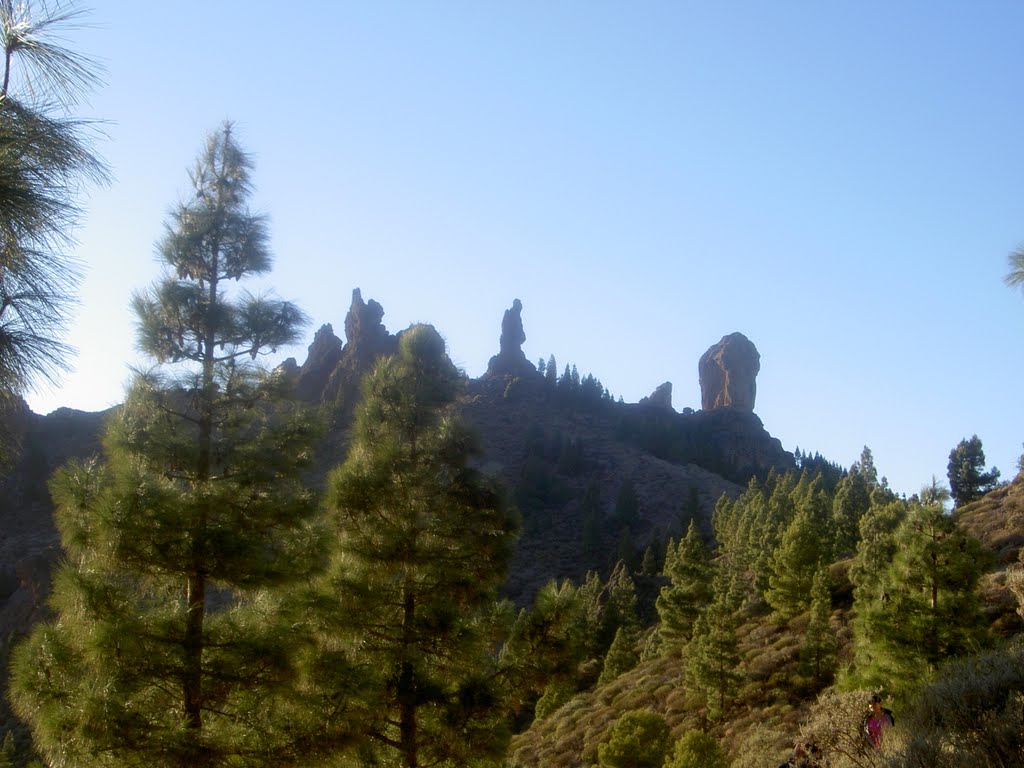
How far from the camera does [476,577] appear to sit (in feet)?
42.5

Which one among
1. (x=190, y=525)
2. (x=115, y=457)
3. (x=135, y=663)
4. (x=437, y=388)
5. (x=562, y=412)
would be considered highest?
(x=562, y=412)

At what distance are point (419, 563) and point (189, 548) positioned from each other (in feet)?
12.8

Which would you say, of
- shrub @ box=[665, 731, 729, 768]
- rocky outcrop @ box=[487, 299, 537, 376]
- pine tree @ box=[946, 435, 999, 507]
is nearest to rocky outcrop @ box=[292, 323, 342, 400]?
rocky outcrop @ box=[487, 299, 537, 376]

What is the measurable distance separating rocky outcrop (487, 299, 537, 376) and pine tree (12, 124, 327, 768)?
136 metres

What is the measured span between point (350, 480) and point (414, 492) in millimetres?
1022

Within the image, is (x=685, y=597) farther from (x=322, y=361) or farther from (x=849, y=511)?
(x=322, y=361)

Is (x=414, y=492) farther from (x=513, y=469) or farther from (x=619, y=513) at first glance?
(x=513, y=469)

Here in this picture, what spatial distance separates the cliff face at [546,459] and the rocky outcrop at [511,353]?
224 millimetres

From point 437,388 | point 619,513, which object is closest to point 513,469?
point 619,513

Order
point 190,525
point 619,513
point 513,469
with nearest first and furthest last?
1. point 190,525
2. point 619,513
3. point 513,469

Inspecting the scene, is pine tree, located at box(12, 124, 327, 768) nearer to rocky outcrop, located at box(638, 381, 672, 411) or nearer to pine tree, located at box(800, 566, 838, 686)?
pine tree, located at box(800, 566, 838, 686)

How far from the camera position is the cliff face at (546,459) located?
283ft

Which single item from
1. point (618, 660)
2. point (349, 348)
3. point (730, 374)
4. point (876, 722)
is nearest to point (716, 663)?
point (618, 660)

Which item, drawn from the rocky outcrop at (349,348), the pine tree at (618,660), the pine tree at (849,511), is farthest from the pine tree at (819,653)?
the rocky outcrop at (349,348)
